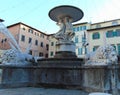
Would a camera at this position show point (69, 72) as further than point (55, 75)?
No

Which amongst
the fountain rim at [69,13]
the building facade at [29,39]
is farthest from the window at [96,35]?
the fountain rim at [69,13]

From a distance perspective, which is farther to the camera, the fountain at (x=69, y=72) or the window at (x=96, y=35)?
the window at (x=96, y=35)

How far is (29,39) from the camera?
34688mm

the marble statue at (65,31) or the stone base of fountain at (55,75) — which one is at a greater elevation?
the marble statue at (65,31)

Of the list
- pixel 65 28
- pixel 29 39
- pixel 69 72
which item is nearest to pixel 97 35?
pixel 29 39

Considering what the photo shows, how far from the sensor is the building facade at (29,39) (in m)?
31.9

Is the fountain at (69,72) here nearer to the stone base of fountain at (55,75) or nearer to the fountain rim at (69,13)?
the stone base of fountain at (55,75)

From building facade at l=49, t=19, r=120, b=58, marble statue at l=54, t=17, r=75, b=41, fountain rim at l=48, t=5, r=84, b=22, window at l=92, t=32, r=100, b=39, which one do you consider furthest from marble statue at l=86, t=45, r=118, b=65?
window at l=92, t=32, r=100, b=39

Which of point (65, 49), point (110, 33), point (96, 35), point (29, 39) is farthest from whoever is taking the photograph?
point (29, 39)

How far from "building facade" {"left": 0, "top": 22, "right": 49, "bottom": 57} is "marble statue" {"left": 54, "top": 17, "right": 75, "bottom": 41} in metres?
18.1

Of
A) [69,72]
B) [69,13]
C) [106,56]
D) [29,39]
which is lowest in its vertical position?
[69,72]

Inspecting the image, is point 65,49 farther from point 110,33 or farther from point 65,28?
point 110,33

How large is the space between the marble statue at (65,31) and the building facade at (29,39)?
1814 cm

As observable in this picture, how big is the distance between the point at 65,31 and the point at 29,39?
2462cm
